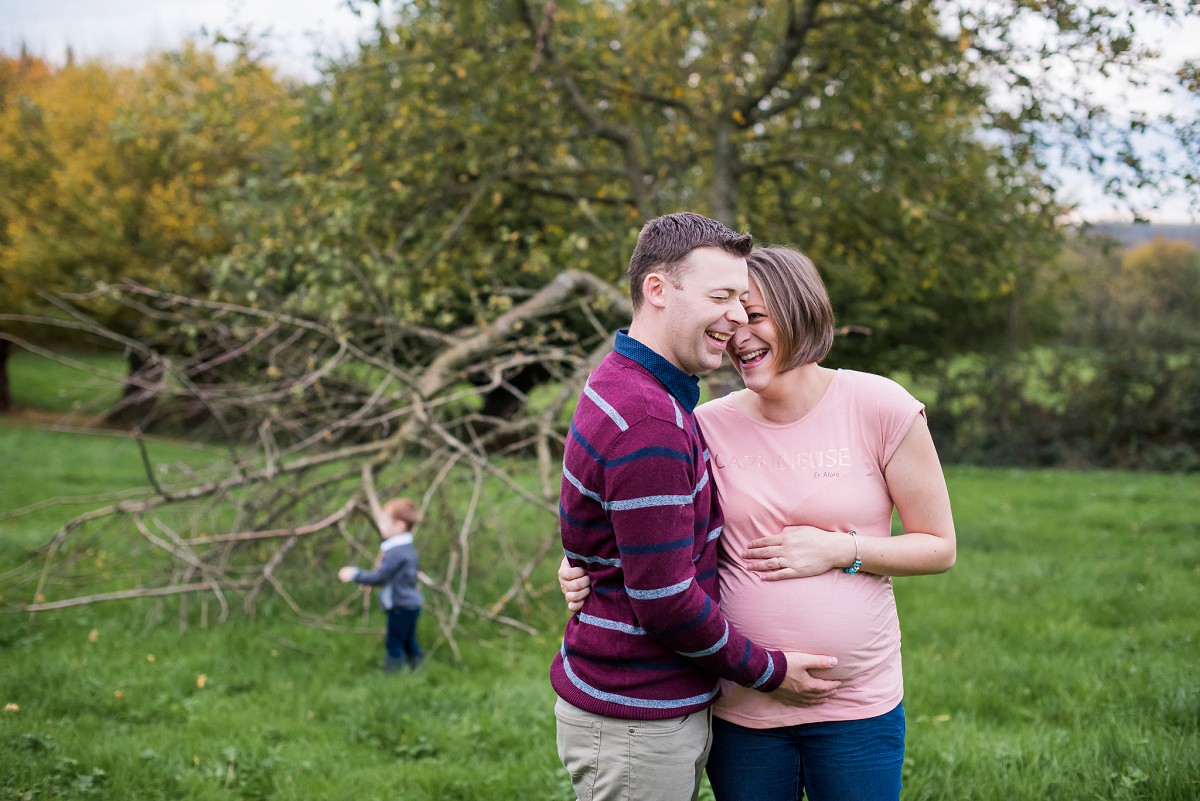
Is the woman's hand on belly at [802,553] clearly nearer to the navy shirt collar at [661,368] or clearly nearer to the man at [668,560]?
the man at [668,560]

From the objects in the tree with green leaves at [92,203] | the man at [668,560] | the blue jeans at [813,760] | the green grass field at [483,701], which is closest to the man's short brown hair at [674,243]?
the man at [668,560]

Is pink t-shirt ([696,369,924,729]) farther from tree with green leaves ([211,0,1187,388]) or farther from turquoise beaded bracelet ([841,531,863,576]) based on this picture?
tree with green leaves ([211,0,1187,388])

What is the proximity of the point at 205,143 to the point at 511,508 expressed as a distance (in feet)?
14.3

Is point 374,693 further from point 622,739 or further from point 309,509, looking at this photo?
point 622,739

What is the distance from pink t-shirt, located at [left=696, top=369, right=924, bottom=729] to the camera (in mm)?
2053

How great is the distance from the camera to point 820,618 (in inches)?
80.9

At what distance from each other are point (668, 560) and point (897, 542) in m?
0.60

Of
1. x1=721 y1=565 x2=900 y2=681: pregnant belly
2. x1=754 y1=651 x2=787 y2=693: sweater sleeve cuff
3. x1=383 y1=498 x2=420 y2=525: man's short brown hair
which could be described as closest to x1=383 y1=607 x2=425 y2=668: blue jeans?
x1=383 y1=498 x2=420 y2=525: man's short brown hair

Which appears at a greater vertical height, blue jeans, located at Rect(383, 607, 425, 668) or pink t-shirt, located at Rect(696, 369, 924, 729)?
pink t-shirt, located at Rect(696, 369, 924, 729)

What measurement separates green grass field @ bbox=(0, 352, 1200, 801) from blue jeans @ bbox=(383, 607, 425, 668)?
14 centimetres

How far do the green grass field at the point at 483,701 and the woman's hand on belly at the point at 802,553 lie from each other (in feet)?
5.74

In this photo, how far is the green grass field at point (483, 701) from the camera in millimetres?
3494

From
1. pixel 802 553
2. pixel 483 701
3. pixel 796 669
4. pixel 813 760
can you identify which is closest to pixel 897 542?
pixel 802 553

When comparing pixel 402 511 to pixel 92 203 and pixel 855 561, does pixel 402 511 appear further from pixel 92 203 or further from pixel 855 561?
pixel 92 203
